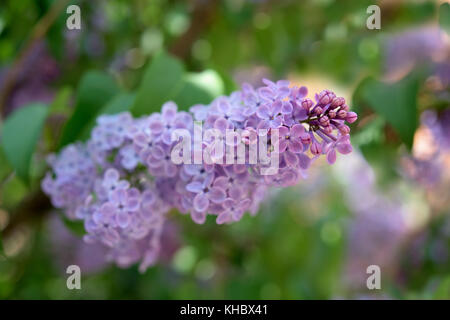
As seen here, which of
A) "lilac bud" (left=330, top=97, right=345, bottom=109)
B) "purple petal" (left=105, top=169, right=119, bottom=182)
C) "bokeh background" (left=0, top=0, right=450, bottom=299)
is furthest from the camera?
"bokeh background" (left=0, top=0, right=450, bottom=299)

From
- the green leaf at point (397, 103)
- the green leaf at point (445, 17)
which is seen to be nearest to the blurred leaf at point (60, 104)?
the green leaf at point (397, 103)

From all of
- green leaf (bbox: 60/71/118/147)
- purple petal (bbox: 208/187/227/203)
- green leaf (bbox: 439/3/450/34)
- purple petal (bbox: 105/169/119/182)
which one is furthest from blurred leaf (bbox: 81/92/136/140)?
green leaf (bbox: 439/3/450/34)

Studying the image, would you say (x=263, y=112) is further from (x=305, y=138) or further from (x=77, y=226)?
(x=77, y=226)

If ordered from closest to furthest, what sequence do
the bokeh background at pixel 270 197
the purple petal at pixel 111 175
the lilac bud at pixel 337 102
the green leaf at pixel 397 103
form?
1. the lilac bud at pixel 337 102
2. the purple petal at pixel 111 175
3. the green leaf at pixel 397 103
4. the bokeh background at pixel 270 197

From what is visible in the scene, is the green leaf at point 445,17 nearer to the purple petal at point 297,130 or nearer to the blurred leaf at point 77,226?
the purple petal at point 297,130

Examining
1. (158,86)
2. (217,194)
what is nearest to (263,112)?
(217,194)

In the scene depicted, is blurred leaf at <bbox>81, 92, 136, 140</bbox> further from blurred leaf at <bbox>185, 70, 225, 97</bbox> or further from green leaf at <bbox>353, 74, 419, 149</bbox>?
green leaf at <bbox>353, 74, 419, 149</bbox>
